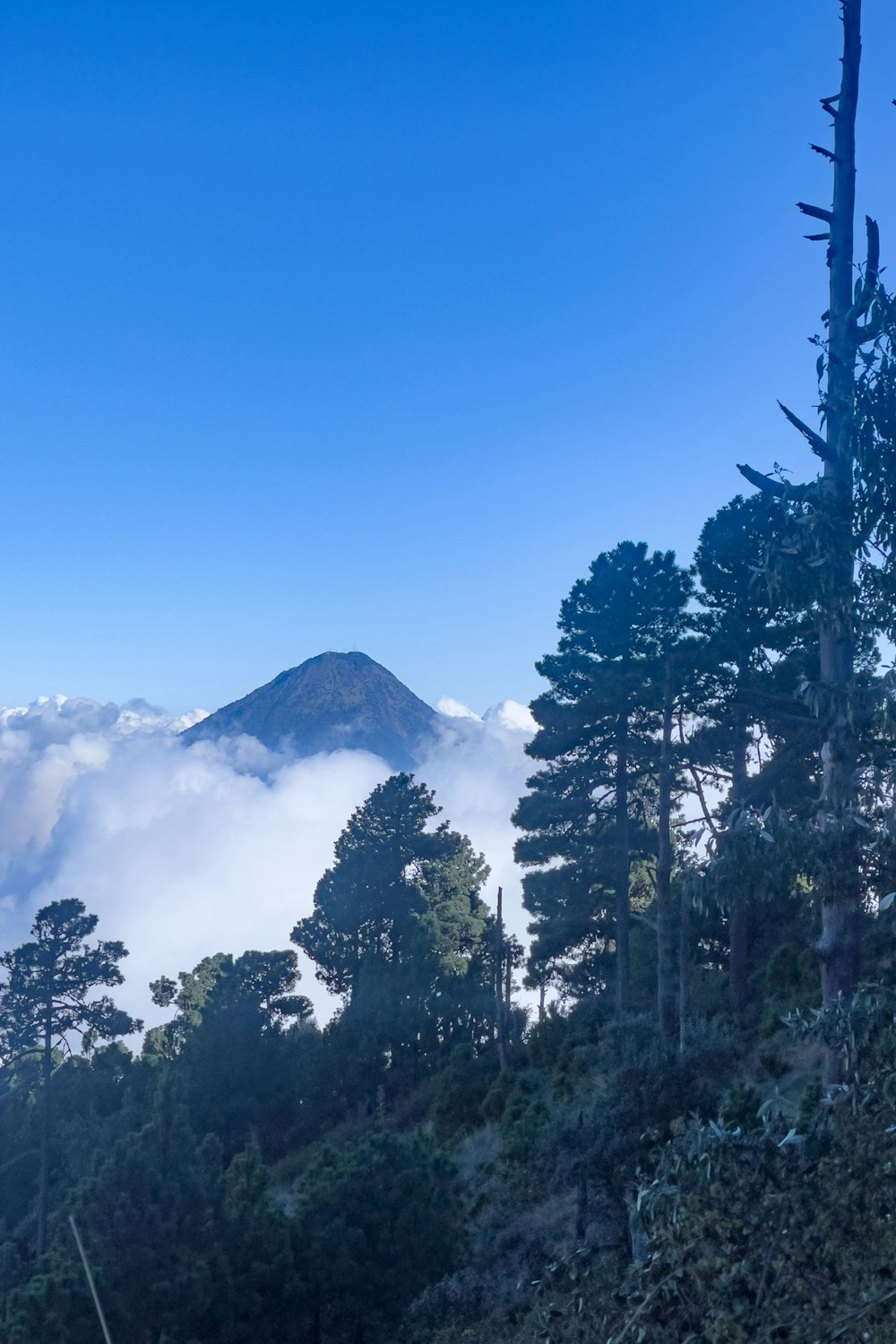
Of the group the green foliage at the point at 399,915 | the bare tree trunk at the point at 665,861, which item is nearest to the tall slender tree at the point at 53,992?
the green foliage at the point at 399,915

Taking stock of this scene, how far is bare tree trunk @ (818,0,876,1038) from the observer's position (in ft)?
24.2

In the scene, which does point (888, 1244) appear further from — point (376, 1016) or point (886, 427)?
point (376, 1016)

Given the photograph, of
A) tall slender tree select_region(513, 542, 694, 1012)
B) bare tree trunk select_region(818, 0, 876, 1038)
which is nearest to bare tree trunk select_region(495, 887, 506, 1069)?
tall slender tree select_region(513, 542, 694, 1012)

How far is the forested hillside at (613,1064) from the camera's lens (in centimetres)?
501

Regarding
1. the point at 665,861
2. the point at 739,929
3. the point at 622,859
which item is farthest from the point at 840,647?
the point at 622,859

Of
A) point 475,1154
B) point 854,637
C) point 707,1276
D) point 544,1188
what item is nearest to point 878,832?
point 854,637

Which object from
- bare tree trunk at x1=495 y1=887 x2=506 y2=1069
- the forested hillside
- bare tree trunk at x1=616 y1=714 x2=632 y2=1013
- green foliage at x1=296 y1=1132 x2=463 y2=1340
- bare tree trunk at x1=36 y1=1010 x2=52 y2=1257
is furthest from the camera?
bare tree trunk at x1=495 y1=887 x2=506 y2=1069

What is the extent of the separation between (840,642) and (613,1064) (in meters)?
9.04

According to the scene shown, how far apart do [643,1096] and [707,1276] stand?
32.8ft

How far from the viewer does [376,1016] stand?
3809cm

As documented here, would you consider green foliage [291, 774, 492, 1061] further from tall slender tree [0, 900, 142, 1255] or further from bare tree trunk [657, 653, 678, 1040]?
bare tree trunk [657, 653, 678, 1040]

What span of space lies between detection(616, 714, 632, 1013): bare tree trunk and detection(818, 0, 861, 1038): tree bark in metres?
19.2

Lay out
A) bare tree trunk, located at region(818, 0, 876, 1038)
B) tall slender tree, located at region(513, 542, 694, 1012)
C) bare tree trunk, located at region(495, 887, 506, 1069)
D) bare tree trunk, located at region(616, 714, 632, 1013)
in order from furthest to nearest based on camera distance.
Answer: bare tree trunk, located at region(495, 887, 506, 1069), bare tree trunk, located at region(616, 714, 632, 1013), tall slender tree, located at region(513, 542, 694, 1012), bare tree trunk, located at region(818, 0, 876, 1038)

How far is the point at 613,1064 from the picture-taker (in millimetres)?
15109
